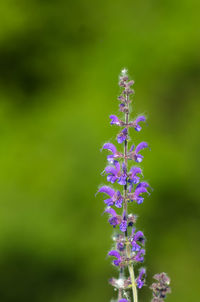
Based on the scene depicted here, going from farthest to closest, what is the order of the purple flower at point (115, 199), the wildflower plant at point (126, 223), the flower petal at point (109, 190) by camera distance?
the flower petal at point (109, 190) → the purple flower at point (115, 199) → the wildflower plant at point (126, 223)

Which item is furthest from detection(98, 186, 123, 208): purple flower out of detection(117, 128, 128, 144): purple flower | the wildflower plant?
detection(117, 128, 128, 144): purple flower

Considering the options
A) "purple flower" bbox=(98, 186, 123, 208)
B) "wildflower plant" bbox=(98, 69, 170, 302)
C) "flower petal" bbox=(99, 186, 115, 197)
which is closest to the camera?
"wildflower plant" bbox=(98, 69, 170, 302)

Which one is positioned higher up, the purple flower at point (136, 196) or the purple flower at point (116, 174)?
the purple flower at point (116, 174)

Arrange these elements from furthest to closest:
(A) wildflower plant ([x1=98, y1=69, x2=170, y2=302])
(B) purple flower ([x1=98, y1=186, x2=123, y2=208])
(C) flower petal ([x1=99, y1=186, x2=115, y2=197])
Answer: (C) flower petal ([x1=99, y1=186, x2=115, y2=197]) → (B) purple flower ([x1=98, y1=186, x2=123, y2=208]) → (A) wildflower plant ([x1=98, y1=69, x2=170, y2=302])

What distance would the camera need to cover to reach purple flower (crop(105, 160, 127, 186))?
166 centimetres

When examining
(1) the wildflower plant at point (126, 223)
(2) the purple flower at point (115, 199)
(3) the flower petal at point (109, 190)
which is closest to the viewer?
(1) the wildflower plant at point (126, 223)

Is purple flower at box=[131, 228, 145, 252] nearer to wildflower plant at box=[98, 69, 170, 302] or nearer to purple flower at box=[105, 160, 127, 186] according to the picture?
wildflower plant at box=[98, 69, 170, 302]

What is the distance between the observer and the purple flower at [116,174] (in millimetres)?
1659

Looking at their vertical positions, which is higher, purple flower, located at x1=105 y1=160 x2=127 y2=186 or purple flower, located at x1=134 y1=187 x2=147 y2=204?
purple flower, located at x1=105 y1=160 x2=127 y2=186

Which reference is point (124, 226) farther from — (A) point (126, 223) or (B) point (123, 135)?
(B) point (123, 135)

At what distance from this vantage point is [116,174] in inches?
68.6

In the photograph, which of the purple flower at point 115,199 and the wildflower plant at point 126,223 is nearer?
the wildflower plant at point 126,223

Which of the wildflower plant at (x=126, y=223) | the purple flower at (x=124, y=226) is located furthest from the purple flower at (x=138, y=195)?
the purple flower at (x=124, y=226)

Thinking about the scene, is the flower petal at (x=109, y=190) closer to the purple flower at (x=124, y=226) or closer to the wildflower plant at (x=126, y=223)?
the wildflower plant at (x=126, y=223)
